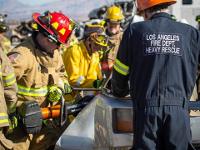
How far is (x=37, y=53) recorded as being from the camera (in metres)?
4.54

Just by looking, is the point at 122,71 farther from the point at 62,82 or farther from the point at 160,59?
the point at 62,82

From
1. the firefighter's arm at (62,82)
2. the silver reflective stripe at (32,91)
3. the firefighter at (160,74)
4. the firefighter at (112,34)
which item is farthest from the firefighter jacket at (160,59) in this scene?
the firefighter at (112,34)

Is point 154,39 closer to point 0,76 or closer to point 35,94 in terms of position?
point 0,76

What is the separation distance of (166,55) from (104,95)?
60 centimetres

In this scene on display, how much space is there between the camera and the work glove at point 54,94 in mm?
4496

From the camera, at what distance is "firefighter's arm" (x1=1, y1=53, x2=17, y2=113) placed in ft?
12.0

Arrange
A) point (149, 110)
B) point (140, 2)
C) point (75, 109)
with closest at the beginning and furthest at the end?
1. point (149, 110)
2. point (140, 2)
3. point (75, 109)

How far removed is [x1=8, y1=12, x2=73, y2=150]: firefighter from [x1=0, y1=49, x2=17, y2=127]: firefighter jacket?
20.6 inches

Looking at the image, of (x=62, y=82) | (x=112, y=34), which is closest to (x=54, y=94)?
(x=62, y=82)

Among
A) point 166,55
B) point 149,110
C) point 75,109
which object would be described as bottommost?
point 75,109

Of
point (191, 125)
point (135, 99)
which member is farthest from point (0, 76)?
point (191, 125)

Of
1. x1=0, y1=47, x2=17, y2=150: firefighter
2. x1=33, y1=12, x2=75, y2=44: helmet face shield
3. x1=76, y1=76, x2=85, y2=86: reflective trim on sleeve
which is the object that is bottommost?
x1=76, y1=76, x2=85, y2=86: reflective trim on sleeve

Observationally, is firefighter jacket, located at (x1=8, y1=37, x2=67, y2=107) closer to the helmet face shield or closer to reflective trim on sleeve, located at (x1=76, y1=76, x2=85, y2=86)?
the helmet face shield

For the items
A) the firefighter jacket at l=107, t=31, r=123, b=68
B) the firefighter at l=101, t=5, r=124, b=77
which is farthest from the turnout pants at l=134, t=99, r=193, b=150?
the firefighter jacket at l=107, t=31, r=123, b=68
